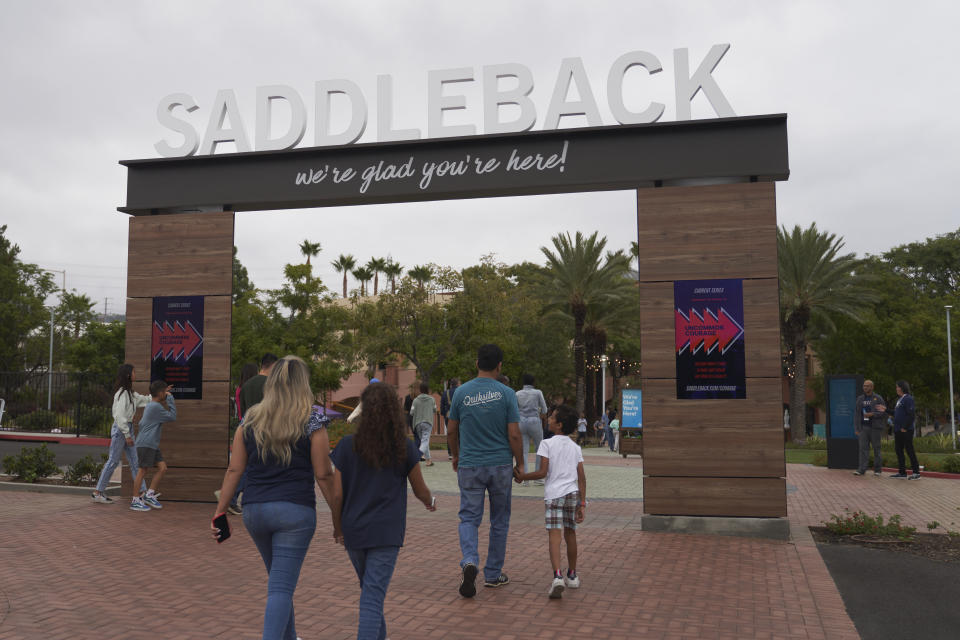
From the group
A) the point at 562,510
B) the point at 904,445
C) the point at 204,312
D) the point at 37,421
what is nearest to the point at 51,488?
the point at 204,312

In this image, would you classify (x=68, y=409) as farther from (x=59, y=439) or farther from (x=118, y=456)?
(x=118, y=456)

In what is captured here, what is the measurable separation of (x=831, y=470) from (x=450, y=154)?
12203 millimetres

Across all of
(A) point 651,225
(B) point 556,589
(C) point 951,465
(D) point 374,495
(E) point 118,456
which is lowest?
(C) point 951,465

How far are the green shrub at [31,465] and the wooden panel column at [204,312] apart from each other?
7.58 feet

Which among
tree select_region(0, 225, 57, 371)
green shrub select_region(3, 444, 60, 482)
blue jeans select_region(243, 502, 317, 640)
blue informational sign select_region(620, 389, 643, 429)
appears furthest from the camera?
tree select_region(0, 225, 57, 371)

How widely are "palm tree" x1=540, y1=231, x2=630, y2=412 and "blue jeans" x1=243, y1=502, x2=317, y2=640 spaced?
32304 millimetres

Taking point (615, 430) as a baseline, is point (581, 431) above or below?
below

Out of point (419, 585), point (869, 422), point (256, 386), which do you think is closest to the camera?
point (419, 585)

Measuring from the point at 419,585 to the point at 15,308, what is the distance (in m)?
43.6

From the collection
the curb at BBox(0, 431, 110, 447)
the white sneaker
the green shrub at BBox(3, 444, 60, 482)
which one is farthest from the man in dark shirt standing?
the curb at BBox(0, 431, 110, 447)

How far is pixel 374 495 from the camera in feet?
13.3

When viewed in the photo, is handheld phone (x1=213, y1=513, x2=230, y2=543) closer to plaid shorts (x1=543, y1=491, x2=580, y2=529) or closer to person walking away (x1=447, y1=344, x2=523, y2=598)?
person walking away (x1=447, y1=344, x2=523, y2=598)

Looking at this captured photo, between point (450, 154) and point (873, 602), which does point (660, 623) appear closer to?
point (873, 602)

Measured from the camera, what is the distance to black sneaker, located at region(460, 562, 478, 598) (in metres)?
5.70
